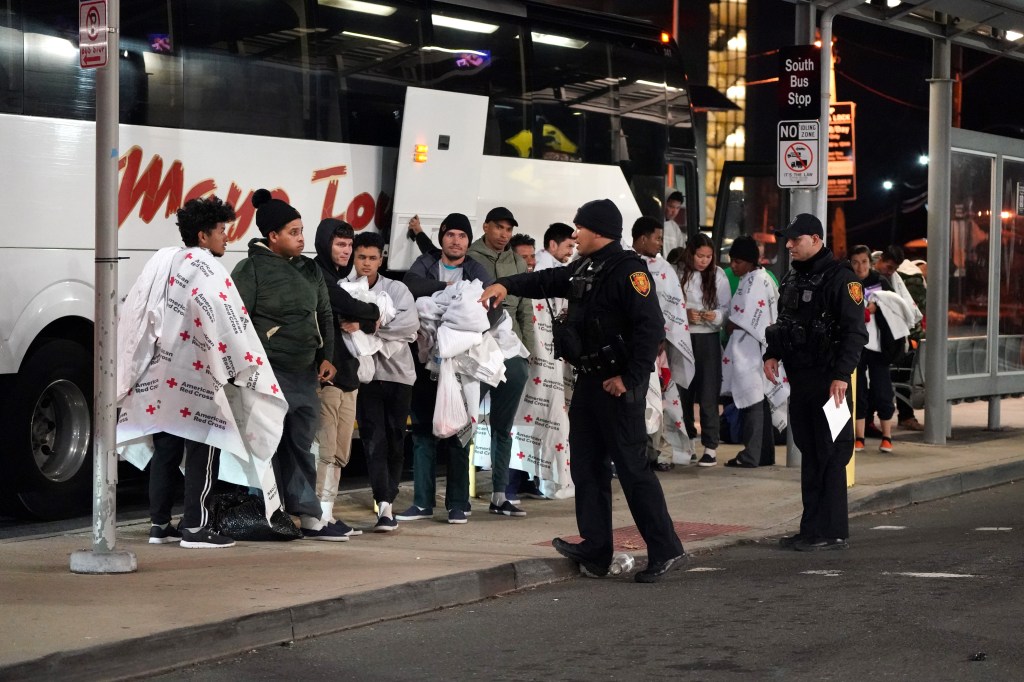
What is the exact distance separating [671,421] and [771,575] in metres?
4.41

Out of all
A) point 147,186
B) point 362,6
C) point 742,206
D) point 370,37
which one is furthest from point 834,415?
point 742,206

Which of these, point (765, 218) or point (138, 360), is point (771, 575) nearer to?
point (138, 360)

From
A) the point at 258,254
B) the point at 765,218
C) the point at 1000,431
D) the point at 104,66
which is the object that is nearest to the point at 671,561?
the point at 258,254

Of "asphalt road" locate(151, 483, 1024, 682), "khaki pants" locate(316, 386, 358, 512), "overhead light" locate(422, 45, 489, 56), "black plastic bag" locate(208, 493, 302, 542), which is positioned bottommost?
"asphalt road" locate(151, 483, 1024, 682)

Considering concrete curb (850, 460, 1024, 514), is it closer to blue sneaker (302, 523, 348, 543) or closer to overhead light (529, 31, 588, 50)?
blue sneaker (302, 523, 348, 543)

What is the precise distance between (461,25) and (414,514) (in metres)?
5.31

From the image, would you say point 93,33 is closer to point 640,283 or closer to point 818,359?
point 640,283

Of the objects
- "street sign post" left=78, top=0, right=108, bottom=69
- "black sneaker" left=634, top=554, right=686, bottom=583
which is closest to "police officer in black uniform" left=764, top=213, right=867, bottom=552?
"black sneaker" left=634, top=554, right=686, bottom=583

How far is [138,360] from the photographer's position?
8414 millimetres

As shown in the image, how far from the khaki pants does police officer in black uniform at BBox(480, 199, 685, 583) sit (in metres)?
1.42

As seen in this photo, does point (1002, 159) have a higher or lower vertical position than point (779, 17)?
lower

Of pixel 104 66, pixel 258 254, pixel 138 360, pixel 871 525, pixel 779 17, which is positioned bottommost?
pixel 871 525

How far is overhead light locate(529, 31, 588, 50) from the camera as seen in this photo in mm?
14320

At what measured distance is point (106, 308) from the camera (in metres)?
7.43
